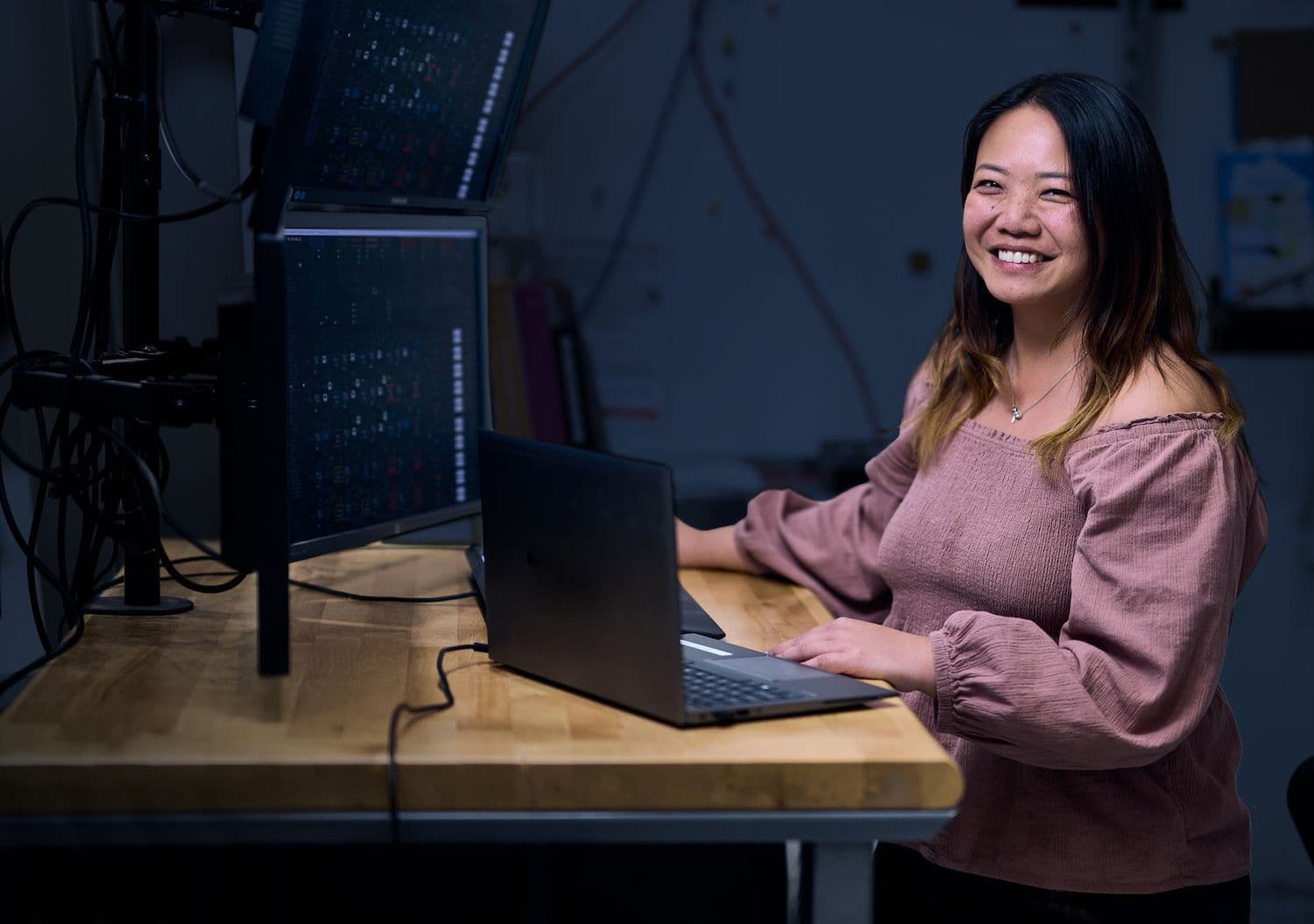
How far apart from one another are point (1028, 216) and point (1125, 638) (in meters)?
0.48

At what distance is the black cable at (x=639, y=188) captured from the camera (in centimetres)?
271

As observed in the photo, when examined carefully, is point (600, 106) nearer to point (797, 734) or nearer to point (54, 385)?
point (54, 385)

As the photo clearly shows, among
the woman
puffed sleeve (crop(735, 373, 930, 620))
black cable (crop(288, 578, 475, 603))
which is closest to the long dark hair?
the woman

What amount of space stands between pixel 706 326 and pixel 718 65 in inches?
21.1

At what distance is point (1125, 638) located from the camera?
110cm

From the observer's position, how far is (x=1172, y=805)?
4.03ft

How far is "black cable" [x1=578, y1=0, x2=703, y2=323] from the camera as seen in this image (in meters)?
2.71

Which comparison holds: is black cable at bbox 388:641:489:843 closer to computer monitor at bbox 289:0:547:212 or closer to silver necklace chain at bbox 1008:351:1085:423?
computer monitor at bbox 289:0:547:212

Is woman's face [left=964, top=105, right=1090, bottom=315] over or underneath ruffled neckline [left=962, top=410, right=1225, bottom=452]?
over

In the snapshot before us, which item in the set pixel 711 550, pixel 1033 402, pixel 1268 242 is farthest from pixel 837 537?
pixel 1268 242

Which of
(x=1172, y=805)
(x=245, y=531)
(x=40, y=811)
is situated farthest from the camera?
(x=1172, y=805)

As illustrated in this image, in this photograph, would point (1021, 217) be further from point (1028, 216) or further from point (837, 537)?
point (837, 537)

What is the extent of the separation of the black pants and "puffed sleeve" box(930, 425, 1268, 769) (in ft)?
0.63

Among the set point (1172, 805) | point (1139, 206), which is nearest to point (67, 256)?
point (1139, 206)
